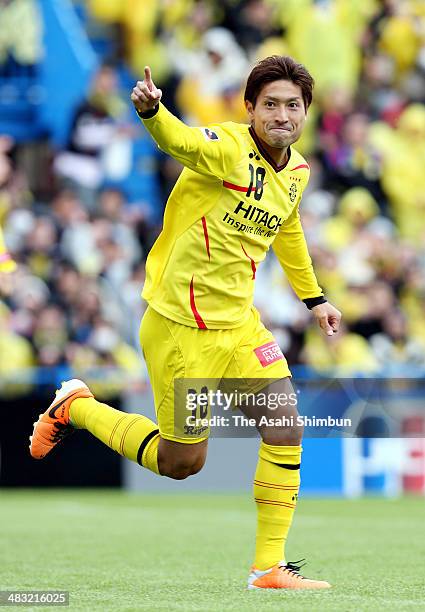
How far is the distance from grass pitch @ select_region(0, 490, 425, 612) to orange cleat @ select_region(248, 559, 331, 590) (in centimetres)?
11

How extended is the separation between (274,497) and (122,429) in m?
0.84

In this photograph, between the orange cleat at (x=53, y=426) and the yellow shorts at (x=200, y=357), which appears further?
the orange cleat at (x=53, y=426)

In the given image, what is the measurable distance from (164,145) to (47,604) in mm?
1875

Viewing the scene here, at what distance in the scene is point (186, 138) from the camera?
562cm

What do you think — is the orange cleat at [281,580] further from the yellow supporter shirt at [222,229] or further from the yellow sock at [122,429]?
the yellow supporter shirt at [222,229]

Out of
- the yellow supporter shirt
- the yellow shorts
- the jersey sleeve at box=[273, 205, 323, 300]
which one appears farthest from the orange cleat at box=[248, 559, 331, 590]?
the jersey sleeve at box=[273, 205, 323, 300]

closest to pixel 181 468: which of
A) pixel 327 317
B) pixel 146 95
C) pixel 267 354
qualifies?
pixel 267 354

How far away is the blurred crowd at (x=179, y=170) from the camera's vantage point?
43.9ft

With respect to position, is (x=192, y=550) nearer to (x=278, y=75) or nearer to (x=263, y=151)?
(x=263, y=151)

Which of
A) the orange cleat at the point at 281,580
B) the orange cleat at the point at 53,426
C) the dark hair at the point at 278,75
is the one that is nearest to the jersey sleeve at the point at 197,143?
the dark hair at the point at 278,75

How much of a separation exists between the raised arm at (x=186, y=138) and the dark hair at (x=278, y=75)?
0.23 m

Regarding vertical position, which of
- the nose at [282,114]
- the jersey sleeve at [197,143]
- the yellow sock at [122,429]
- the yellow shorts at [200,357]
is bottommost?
the yellow sock at [122,429]

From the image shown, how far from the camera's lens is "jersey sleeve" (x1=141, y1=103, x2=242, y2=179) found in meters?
5.53

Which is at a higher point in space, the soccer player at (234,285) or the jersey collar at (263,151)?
the jersey collar at (263,151)
